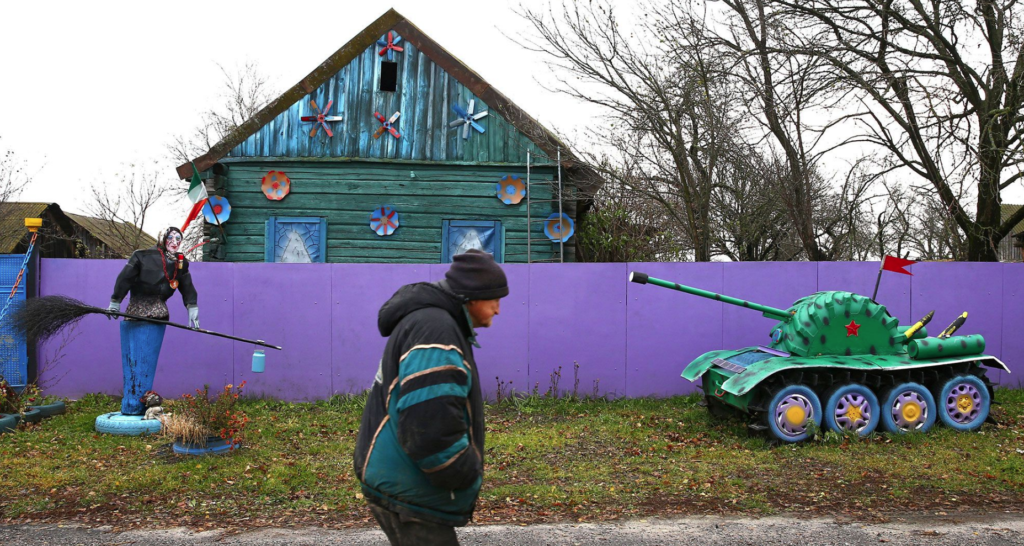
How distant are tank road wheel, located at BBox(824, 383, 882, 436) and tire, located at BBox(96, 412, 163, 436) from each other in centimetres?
662

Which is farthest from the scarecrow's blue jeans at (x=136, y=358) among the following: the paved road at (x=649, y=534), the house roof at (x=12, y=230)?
the house roof at (x=12, y=230)

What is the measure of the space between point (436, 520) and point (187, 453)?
15.6 feet

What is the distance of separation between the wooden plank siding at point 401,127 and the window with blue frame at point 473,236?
108cm

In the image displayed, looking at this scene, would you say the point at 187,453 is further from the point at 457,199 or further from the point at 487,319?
the point at 457,199

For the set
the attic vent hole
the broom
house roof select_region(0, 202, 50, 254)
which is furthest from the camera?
house roof select_region(0, 202, 50, 254)

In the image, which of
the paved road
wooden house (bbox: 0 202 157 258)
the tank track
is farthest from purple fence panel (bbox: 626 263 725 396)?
wooden house (bbox: 0 202 157 258)

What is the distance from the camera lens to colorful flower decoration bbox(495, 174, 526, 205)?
12.8 m

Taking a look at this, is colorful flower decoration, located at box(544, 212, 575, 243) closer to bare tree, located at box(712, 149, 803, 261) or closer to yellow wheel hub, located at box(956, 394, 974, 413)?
bare tree, located at box(712, 149, 803, 261)

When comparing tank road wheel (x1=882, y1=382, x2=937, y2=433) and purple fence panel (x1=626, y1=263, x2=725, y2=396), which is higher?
purple fence panel (x1=626, y1=263, x2=725, y2=396)

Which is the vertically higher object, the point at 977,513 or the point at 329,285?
the point at 329,285

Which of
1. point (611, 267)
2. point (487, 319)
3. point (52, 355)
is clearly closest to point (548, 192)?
Answer: point (611, 267)

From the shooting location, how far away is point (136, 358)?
7664 mm

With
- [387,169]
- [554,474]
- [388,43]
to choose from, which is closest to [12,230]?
[387,169]

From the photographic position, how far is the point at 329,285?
9.41m
